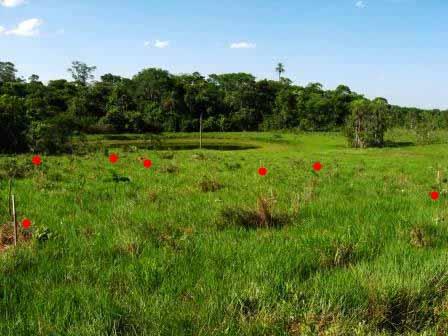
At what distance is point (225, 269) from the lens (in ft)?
16.6

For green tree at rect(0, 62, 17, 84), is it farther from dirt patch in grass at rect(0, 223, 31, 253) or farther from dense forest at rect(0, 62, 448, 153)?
dirt patch in grass at rect(0, 223, 31, 253)

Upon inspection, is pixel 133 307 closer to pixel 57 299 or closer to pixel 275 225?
pixel 57 299

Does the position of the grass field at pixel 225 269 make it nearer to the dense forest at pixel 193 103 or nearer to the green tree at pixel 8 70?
the dense forest at pixel 193 103

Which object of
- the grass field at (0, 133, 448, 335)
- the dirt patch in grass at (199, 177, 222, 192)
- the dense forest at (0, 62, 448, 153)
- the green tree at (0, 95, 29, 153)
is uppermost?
the dense forest at (0, 62, 448, 153)

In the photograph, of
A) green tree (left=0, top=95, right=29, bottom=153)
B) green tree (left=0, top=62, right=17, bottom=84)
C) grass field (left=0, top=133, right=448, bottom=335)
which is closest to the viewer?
grass field (left=0, top=133, right=448, bottom=335)

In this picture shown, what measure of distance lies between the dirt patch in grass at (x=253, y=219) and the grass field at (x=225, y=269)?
20 millimetres

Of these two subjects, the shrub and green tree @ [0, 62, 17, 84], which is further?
green tree @ [0, 62, 17, 84]

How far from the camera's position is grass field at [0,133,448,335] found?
3881 mm

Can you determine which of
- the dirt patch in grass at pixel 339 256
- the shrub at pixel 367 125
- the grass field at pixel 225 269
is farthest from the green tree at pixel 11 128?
the shrub at pixel 367 125

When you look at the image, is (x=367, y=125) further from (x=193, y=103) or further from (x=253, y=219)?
(x=253, y=219)

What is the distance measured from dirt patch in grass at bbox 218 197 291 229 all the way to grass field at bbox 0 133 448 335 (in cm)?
2

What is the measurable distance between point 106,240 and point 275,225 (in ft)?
9.19

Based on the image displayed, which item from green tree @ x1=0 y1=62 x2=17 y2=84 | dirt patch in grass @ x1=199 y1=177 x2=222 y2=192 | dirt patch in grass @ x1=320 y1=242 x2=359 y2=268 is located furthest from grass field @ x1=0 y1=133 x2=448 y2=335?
green tree @ x1=0 y1=62 x2=17 y2=84

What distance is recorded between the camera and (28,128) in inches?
1547
